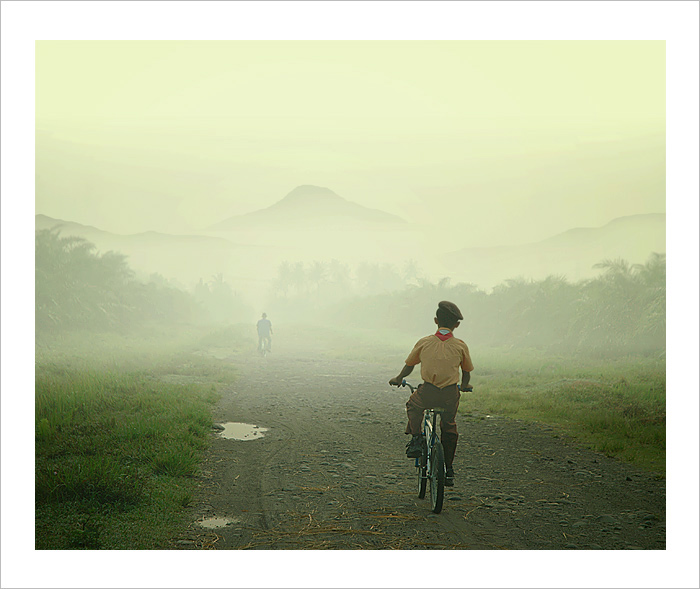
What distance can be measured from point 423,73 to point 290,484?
7784 millimetres

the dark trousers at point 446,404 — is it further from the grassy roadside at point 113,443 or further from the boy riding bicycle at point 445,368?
the grassy roadside at point 113,443

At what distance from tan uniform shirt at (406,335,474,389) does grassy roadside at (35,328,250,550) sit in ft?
8.22

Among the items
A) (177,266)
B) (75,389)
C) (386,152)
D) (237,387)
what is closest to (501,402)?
(237,387)

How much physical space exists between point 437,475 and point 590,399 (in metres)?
6.35

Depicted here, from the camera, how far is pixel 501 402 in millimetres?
10141

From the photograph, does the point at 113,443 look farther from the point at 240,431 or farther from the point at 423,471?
the point at 423,471

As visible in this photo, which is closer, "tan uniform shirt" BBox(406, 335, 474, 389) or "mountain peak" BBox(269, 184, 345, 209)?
"tan uniform shirt" BBox(406, 335, 474, 389)

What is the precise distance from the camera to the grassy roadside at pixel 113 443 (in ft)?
16.1

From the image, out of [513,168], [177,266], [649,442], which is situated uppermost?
[513,168]

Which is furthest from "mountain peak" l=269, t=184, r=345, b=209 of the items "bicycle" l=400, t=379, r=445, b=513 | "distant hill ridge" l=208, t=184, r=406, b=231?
"bicycle" l=400, t=379, r=445, b=513

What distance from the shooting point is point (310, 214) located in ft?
47.0

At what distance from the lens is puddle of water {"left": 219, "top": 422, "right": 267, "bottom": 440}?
7658 mm

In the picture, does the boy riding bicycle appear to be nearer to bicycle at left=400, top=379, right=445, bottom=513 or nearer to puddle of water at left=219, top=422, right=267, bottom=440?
bicycle at left=400, top=379, right=445, bottom=513

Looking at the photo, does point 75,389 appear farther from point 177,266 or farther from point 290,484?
point 177,266
